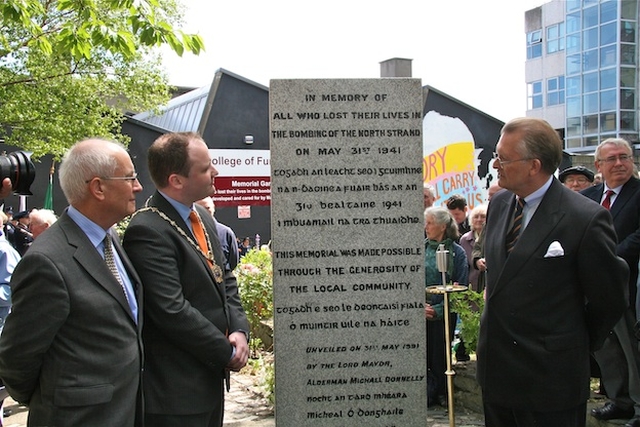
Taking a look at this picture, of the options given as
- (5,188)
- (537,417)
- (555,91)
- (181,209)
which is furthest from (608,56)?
(181,209)

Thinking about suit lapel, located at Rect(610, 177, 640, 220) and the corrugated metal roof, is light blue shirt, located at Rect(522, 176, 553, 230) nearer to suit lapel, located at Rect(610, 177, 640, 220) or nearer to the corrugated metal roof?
suit lapel, located at Rect(610, 177, 640, 220)

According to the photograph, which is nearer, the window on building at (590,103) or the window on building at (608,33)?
the window on building at (608,33)

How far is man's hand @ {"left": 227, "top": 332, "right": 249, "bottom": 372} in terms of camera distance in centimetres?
325

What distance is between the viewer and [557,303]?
3129 mm

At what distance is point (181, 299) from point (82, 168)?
29.5 inches

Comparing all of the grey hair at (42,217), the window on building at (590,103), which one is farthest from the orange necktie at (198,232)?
the window on building at (590,103)

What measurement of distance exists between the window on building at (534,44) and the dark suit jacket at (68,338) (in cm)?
5306

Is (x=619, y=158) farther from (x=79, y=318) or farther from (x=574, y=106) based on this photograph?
(x=574, y=106)

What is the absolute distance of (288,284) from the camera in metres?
3.71

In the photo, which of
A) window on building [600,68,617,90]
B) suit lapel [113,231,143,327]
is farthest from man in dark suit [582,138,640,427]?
window on building [600,68,617,90]

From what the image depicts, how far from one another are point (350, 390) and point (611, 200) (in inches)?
105

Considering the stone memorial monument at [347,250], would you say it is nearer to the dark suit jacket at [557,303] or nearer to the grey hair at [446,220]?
the dark suit jacket at [557,303]

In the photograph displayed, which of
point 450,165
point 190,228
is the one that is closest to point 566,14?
point 450,165

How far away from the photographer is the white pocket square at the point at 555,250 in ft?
10.1
